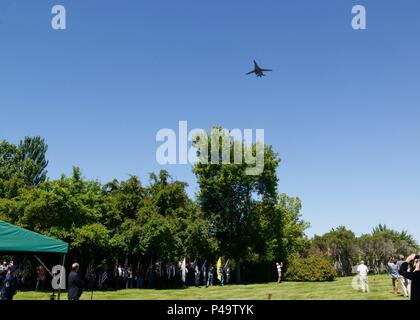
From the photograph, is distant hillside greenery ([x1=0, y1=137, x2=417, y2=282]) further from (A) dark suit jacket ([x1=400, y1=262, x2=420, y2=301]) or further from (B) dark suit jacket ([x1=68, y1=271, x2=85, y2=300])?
(A) dark suit jacket ([x1=400, y1=262, x2=420, y2=301])

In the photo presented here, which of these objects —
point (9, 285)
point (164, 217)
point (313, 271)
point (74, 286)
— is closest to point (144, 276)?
point (164, 217)

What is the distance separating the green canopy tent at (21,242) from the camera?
13.0 meters

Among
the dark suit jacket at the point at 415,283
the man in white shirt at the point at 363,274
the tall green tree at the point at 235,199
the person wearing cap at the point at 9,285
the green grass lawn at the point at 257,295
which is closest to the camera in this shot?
the dark suit jacket at the point at 415,283

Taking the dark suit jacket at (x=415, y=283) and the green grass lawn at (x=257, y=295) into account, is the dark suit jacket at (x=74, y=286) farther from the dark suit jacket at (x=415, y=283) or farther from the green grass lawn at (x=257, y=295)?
the dark suit jacket at (x=415, y=283)

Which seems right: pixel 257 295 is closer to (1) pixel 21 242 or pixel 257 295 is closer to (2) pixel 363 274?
(2) pixel 363 274

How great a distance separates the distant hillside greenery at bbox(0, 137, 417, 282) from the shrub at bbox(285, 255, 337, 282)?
1.23 feet

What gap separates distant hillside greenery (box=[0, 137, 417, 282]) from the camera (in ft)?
95.5

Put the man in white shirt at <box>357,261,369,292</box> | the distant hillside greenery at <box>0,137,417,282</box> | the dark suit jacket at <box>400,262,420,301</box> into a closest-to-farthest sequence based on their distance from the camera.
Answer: the dark suit jacket at <box>400,262,420,301</box> < the man in white shirt at <box>357,261,369,292</box> < the distant hillside greenery at <box>0,137,417,282</box>

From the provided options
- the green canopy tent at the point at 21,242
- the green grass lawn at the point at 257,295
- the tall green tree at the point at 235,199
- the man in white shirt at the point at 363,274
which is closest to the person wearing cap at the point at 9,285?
the green canopy tent at the point at 21,242

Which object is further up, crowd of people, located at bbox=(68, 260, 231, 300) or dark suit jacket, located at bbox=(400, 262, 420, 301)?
dark suit jacket, located at bbox=(400, 262, 420, 301)

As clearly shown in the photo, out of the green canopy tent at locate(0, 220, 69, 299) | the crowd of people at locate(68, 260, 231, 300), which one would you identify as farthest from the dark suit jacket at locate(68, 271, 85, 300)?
the crowd of people at locate(68, 260, 231, 300)

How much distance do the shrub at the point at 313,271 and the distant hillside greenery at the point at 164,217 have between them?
0.38 meters
